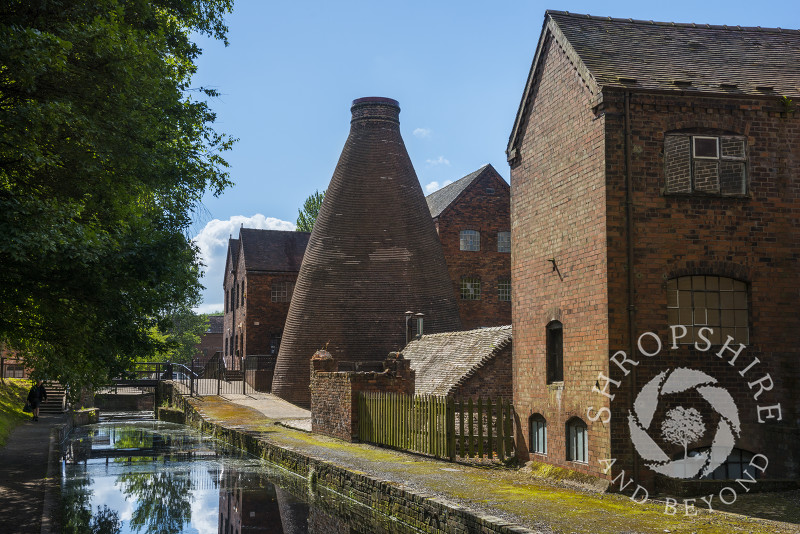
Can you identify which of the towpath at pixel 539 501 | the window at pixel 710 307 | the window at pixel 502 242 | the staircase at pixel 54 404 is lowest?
the staircase at pixel 54 404

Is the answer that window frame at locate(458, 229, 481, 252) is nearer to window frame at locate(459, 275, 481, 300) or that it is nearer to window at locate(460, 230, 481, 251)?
window at locate(460, 230, 481, 251)

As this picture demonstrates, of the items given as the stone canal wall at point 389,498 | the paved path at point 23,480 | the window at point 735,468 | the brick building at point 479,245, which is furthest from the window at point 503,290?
the window at point 735,468

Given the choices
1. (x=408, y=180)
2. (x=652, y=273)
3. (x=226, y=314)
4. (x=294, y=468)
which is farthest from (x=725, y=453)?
(x=226, y=314)

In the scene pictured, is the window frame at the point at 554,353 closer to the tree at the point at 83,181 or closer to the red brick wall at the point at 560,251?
the red brick wall at the point at 560,251

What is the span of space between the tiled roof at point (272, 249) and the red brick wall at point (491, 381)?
73.4 feet

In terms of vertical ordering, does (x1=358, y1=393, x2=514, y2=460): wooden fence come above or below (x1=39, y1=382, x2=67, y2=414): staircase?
above

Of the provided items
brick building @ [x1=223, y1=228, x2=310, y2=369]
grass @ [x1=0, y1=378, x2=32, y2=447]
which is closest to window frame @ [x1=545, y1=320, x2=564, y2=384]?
grass @ [x1=0, y1=378, x2=32, y2=447]

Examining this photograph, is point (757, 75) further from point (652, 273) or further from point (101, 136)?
point (101, 136)

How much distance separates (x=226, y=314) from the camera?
49438mm

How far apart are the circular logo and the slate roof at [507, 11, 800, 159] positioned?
4484mm

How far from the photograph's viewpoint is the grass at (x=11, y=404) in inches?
850

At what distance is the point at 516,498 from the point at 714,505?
2668 mm

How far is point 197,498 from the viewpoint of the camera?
1424 cm

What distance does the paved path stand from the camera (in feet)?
32.0
